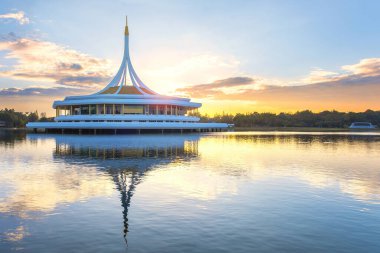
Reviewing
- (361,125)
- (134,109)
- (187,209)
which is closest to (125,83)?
(134,109)

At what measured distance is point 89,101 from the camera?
288 ft

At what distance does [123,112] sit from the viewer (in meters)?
89.6

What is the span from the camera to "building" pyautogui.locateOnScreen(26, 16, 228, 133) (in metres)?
82.0

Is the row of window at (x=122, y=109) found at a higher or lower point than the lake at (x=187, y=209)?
higher

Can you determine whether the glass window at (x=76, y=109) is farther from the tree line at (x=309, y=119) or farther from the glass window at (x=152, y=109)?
the tree line at (x=309, y=119)

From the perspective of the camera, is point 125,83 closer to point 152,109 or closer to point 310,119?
point 152,109

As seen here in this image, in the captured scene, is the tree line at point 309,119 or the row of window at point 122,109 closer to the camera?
the row of window at point 122,109

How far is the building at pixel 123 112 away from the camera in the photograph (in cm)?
8200

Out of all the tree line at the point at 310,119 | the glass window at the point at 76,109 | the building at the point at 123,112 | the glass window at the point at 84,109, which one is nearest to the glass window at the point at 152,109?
the building at the point at 123,112

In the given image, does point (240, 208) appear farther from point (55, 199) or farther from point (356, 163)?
point (356, 163)

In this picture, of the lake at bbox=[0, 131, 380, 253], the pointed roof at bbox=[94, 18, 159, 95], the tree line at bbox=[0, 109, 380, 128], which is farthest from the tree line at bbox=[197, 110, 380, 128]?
the lake at bbox=[0, 131, 380, 253]

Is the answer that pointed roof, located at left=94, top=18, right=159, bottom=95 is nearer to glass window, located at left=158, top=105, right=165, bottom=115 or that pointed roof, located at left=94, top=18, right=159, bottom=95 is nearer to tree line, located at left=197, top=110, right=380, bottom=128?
glass window, located at left=158, top=105, right=165, bottom=115

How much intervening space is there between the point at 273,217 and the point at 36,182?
13.0 metres

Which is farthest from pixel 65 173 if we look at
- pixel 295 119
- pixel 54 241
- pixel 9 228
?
pixel 295 119
